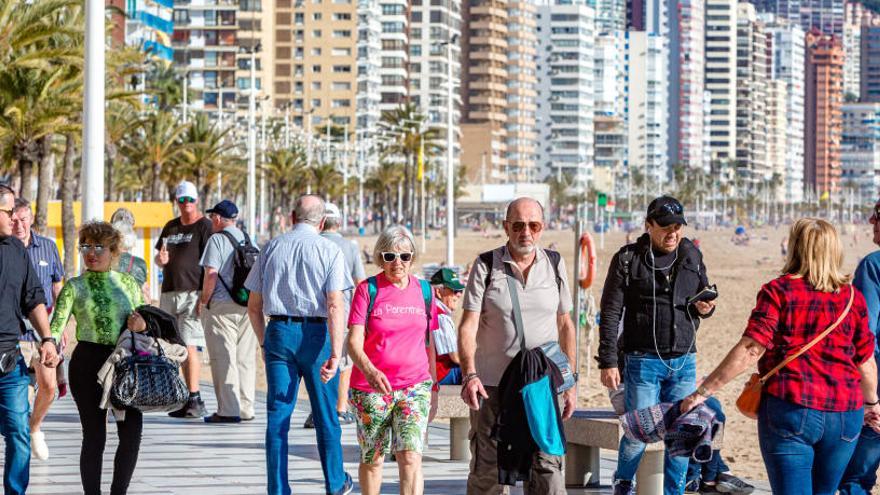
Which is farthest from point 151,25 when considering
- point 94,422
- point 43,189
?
point 94,422

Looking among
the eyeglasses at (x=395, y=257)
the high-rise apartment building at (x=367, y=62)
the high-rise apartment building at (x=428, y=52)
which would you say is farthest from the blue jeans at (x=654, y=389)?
the high-rise apartment building at (x=428, y=52)

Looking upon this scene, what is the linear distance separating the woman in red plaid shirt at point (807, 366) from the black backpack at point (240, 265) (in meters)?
6.01

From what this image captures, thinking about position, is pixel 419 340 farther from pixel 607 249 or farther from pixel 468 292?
pixel 607 249

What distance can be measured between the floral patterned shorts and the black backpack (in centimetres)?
419

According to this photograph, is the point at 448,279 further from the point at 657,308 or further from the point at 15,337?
the point at 15,337

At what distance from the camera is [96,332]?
834 centimetres

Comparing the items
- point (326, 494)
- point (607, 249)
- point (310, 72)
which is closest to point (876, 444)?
point (326, 494)

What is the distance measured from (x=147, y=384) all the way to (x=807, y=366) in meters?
3.40

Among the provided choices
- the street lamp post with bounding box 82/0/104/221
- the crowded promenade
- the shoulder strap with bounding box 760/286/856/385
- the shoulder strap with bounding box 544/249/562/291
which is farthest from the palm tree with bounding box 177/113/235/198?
the shoulder strap with bounding box 760/286/856/385

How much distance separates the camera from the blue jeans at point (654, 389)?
830 centimetres

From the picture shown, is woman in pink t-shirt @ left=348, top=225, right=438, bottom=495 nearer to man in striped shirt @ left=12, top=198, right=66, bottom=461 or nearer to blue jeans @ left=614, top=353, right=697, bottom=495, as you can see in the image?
blue jeans @ left=614, top=353, right=697, bottom=495

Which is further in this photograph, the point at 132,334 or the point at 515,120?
the point at 515,120

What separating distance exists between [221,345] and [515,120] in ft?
612

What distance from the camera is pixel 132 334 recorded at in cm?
832
